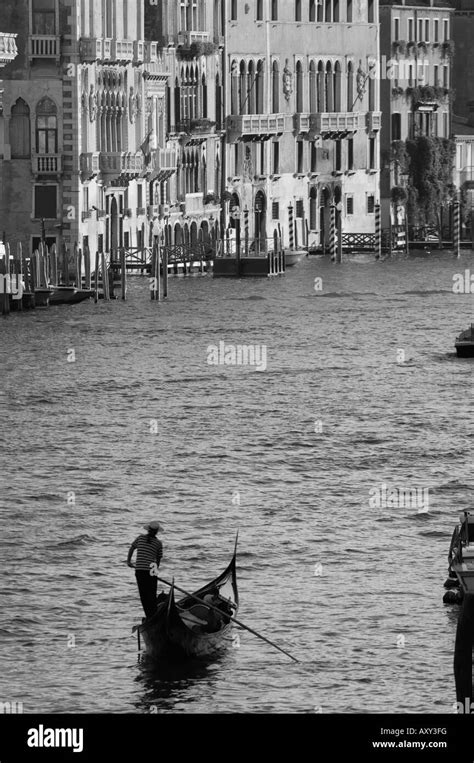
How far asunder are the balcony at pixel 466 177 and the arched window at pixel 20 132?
43.9 meters

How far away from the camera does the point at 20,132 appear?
283 ft

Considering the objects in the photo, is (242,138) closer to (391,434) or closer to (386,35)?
(386,35)

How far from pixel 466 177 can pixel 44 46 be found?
149 feet

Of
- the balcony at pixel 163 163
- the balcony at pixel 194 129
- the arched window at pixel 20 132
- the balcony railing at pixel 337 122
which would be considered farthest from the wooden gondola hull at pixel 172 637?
the balcony railing at pixel 337 122

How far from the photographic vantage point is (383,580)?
33.7 metres

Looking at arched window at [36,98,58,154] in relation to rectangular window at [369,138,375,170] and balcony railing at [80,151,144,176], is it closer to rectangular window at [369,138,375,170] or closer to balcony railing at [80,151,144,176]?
balcony railing at [80,151,144,176]

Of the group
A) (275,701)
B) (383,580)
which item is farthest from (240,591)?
(275,701)

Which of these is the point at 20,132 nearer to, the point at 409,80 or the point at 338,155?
the point at 338,155

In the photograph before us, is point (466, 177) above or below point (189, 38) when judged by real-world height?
below

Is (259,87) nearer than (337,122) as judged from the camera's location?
Yes

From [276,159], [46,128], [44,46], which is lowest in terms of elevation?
[276,159]

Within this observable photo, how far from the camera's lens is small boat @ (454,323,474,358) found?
207 ft

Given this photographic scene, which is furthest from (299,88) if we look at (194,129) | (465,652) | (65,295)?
(465,652)

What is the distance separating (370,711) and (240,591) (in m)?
5.59
